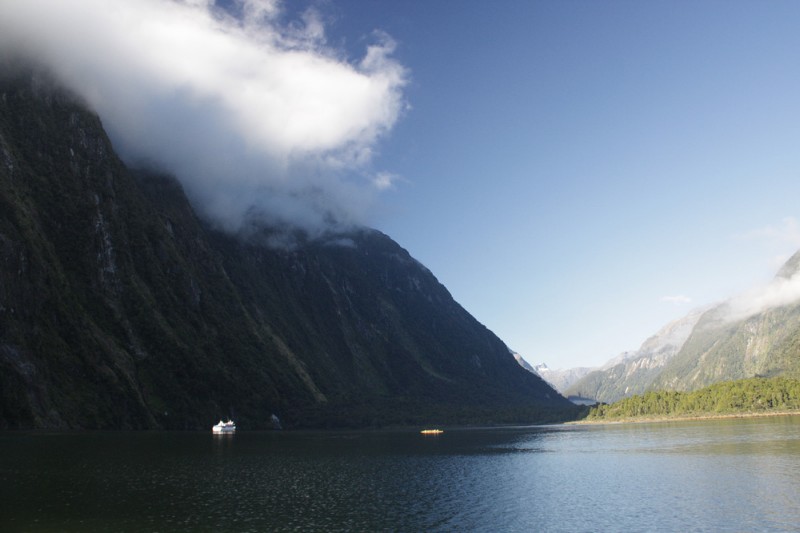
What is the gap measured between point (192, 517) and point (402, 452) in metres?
97.4

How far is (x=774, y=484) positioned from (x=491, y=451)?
8707 cm

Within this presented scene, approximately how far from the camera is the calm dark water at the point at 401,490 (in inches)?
2464

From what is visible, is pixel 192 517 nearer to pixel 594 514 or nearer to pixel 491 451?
pixel 594 514

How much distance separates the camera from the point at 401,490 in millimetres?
87375

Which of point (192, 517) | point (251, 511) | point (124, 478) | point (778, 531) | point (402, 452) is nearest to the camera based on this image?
point (778, 531)

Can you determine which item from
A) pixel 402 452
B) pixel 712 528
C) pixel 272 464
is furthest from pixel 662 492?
pixel 402 452

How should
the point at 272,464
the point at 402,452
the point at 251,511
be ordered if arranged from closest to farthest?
1. the point at 251,511
2. the point at 272,464
3. the point at 402,452

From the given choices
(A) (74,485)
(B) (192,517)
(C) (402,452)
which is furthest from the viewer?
(C) (402,452)

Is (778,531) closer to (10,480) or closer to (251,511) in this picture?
(251,511)

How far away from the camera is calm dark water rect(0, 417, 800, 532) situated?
62.6 metres

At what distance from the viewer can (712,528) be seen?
57688mm

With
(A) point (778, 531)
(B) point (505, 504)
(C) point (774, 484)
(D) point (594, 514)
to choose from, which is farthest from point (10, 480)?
(C) point (774, 484)

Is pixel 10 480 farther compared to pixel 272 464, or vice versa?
pixel 272 464

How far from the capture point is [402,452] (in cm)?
15700
